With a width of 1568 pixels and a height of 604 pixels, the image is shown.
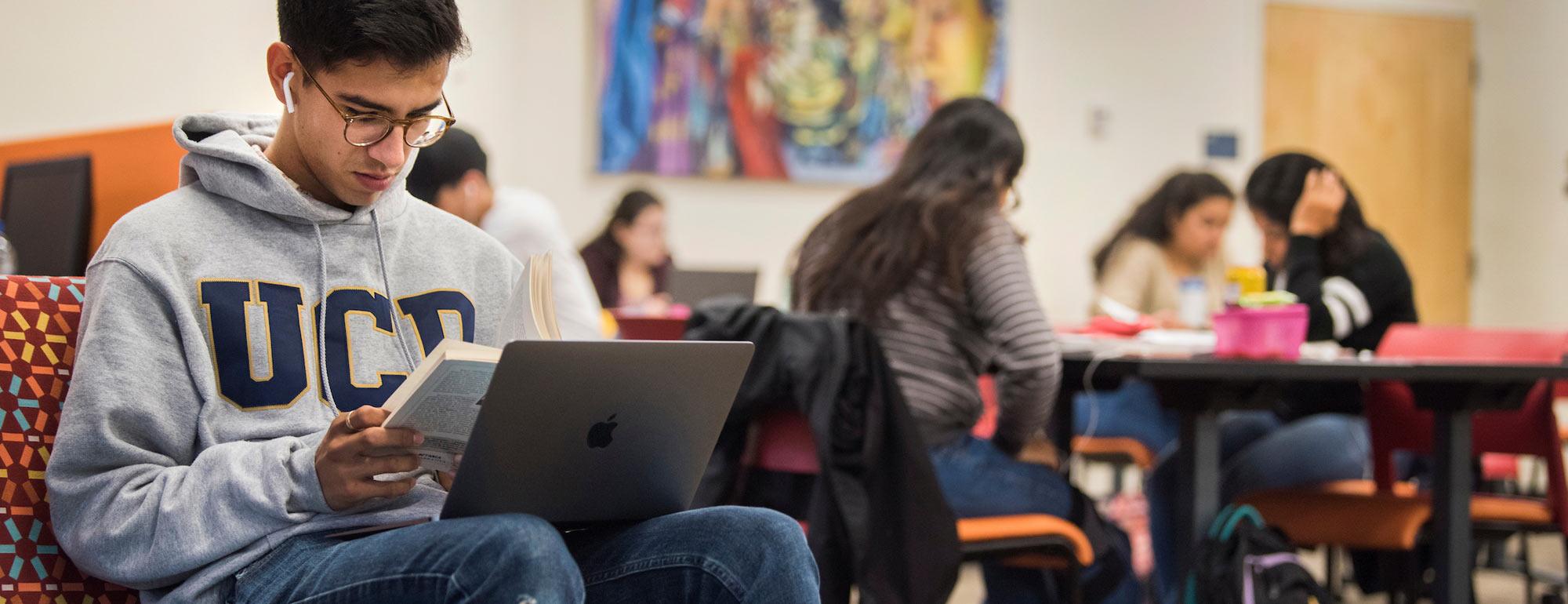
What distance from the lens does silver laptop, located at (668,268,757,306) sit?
415cm

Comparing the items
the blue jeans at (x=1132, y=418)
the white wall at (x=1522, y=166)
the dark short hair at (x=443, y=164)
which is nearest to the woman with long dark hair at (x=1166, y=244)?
the blue jeans at (x=1132, y=418)

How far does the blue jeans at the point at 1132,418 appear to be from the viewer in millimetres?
3492

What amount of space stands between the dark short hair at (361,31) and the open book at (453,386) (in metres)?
0.23

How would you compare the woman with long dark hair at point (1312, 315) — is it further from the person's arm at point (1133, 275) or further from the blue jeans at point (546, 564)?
the blue jeans at point (546, 564)

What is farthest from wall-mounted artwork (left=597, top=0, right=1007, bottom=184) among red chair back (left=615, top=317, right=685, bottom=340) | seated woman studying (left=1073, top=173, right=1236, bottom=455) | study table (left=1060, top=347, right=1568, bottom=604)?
study table (left=1060, top=347, right=1568, bottom=604)

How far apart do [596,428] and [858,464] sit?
0.83m

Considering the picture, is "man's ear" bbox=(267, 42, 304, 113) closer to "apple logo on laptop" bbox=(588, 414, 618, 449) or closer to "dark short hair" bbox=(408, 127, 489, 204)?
"apple logo on laptop" bbox=(588, 414, 618, 449)

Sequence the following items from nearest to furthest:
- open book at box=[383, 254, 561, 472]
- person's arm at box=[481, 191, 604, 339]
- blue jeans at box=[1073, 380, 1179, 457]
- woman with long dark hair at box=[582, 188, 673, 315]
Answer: open book at box=[383, 254, 561, 472]
person's arm at box=[481, 191, 604, 339]
blue jeans at box=[1073, 380, 1179, 457]
woman with long dark hair at box=[582, 188, 673, 315]

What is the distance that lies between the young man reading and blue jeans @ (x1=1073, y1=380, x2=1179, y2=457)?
249 centimetres

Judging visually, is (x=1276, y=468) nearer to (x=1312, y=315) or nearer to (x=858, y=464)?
(x=1312, y=315)

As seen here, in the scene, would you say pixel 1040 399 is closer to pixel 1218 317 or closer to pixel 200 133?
pixel 1218 317

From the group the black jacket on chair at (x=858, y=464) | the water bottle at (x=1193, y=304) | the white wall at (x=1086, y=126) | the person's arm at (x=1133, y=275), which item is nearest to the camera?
the black jacket on chair at (x=858, y=464)

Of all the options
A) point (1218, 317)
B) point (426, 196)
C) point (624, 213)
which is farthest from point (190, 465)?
point (624, 213)

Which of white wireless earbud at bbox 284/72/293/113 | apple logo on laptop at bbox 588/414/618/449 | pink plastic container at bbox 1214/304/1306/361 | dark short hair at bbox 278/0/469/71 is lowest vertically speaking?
pink plastic container at bbox 1214/304/1306/361
